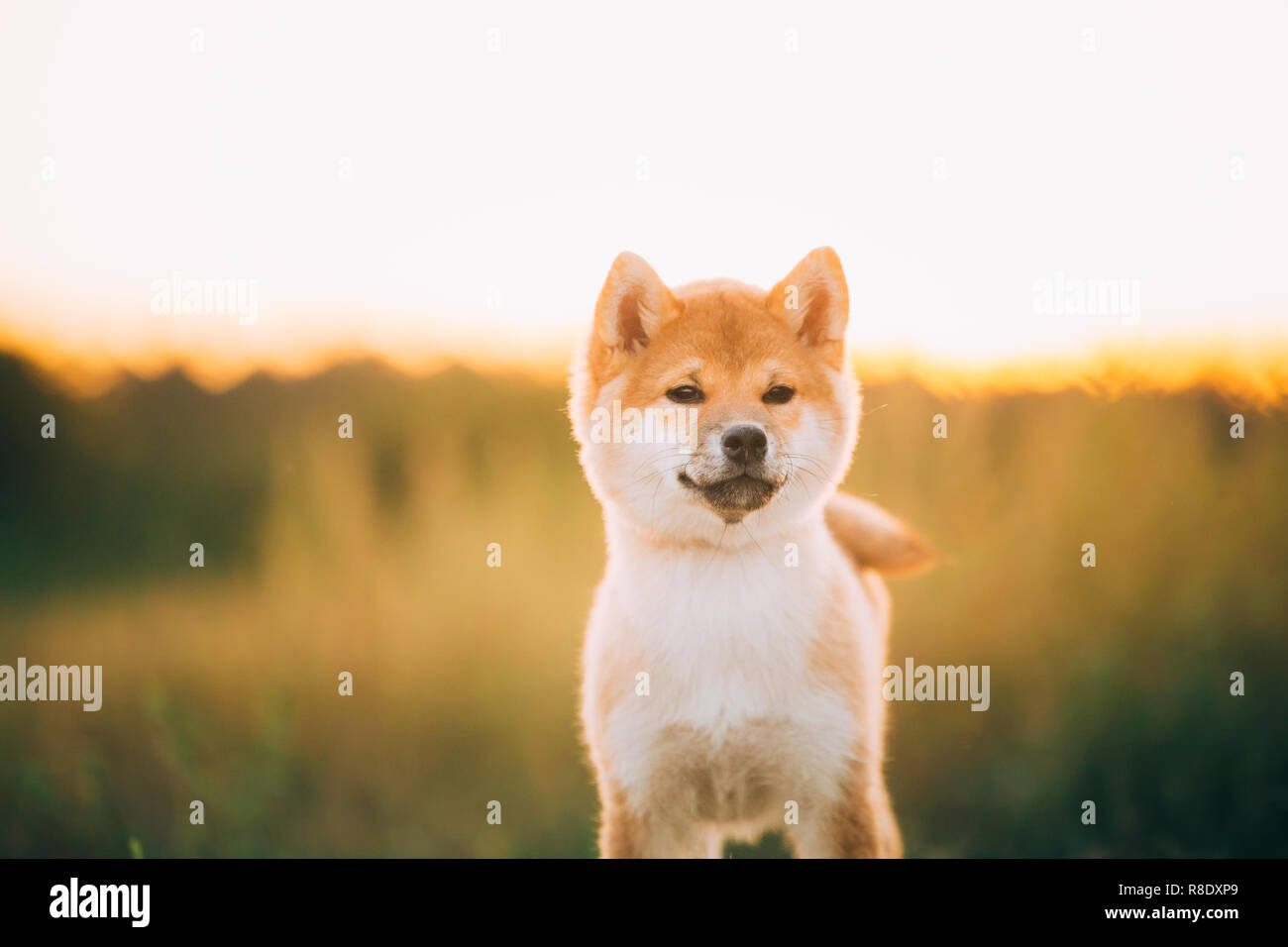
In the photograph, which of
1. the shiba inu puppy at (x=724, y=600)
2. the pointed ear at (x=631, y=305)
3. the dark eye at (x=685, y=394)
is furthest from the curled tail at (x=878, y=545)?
the pointed ear at (x=631, y=305)

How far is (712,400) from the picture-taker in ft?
8.61

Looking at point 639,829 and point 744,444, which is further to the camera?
point 639,829

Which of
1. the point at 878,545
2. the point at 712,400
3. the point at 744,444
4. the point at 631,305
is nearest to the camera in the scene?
the point at 744,444

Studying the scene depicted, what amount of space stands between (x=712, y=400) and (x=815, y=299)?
1.72ft

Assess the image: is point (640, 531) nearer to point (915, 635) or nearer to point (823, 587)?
point (823, 587)

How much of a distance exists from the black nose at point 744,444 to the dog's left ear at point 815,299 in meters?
0.54

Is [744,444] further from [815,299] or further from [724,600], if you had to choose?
[815,299]

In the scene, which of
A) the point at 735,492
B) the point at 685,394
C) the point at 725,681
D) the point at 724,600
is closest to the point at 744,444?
the point at 735,492

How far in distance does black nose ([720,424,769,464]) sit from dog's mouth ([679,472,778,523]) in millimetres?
56

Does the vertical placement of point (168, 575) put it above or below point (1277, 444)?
below

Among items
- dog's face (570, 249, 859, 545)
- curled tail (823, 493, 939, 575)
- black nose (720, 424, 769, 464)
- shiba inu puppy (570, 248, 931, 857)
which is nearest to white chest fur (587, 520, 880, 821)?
shiba inu puppy (570, 248, 931, 857)

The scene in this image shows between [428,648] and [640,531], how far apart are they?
1845 mm

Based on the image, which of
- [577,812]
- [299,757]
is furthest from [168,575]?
[577,812]

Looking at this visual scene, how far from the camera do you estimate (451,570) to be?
170 inches
